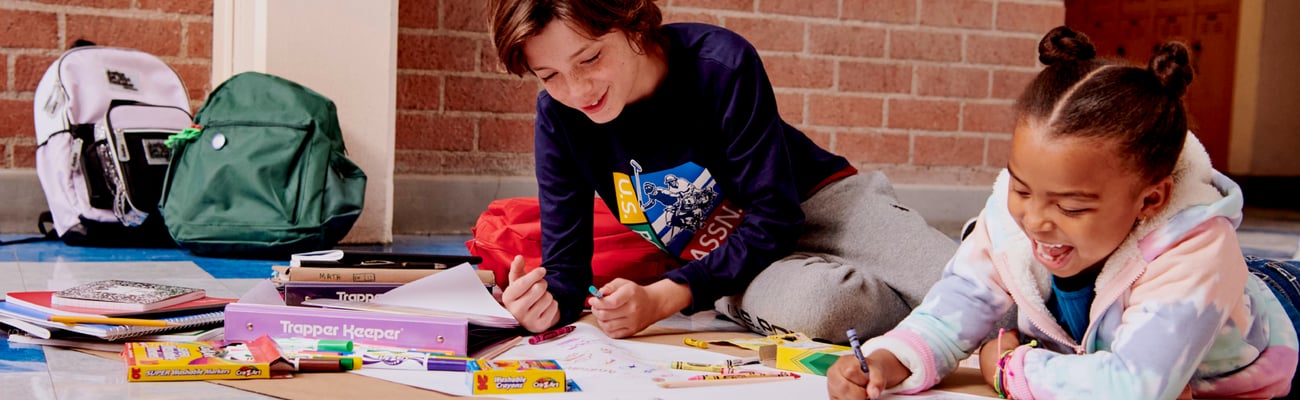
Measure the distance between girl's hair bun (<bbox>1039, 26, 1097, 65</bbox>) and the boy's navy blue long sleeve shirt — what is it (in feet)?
1.57

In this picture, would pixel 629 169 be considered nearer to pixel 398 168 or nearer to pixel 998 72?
pixel 398 168

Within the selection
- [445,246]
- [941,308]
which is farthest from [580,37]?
[445,246]

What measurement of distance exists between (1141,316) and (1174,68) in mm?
213

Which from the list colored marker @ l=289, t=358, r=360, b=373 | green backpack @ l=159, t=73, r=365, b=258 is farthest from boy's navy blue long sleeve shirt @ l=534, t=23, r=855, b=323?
green backpack @ l=159, t=73, r=365, b=258

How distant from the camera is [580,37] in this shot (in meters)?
1.37

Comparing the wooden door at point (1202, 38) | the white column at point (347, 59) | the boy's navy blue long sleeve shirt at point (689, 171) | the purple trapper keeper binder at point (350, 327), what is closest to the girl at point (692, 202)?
the boy's navy blue long sleeve shirt at point (689, 171)

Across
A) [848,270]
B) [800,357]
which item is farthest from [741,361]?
[848,270]

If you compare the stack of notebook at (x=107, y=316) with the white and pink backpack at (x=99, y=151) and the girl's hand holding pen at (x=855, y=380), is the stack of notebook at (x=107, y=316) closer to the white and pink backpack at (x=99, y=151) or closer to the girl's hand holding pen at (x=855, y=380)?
the girl's hand holding pen at (x=855, y=380)

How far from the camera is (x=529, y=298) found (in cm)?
141

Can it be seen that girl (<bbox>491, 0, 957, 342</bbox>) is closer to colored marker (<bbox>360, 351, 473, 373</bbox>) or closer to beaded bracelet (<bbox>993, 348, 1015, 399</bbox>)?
colored marker (<bbox>360, 351, 473, 373</bbox>)

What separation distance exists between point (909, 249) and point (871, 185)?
0.14 meters

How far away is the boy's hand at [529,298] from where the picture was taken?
1.40 meters

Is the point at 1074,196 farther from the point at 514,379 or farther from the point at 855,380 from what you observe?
the point at 514,379

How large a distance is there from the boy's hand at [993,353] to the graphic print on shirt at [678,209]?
1.53 feet
